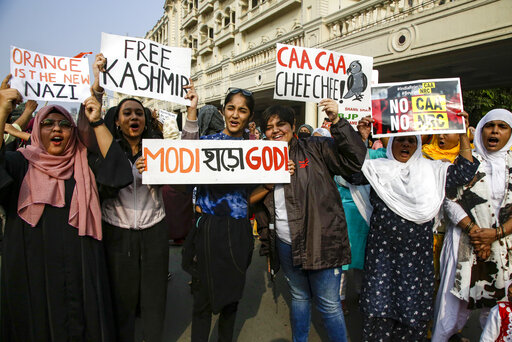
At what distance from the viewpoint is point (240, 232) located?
2.12 meters

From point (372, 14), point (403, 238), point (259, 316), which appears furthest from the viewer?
point (372, 14)

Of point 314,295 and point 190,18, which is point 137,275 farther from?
point 190,18

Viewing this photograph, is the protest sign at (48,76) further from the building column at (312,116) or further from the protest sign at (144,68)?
the building column at (312,116)

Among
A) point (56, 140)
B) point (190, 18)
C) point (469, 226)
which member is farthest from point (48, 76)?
point (190, 18)

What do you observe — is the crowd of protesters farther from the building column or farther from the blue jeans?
the building column

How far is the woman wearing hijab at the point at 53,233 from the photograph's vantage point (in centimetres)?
182

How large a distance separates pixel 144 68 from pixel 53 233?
55.6 inches

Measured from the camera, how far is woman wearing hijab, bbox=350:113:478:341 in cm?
217

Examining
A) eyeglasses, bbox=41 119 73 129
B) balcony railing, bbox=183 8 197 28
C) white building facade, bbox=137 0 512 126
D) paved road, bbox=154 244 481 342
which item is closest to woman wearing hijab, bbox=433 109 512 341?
paved road, bbox=154 244 481 342

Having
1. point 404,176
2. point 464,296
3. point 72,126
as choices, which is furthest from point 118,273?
point 464,296

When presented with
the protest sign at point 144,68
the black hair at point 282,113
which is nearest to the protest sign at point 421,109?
the black hair at point 282,113

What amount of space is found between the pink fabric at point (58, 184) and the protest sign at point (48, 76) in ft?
4.55

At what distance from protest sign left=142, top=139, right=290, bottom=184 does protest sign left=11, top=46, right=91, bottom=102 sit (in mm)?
1714

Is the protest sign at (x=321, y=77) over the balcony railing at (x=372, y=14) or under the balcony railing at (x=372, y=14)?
under
